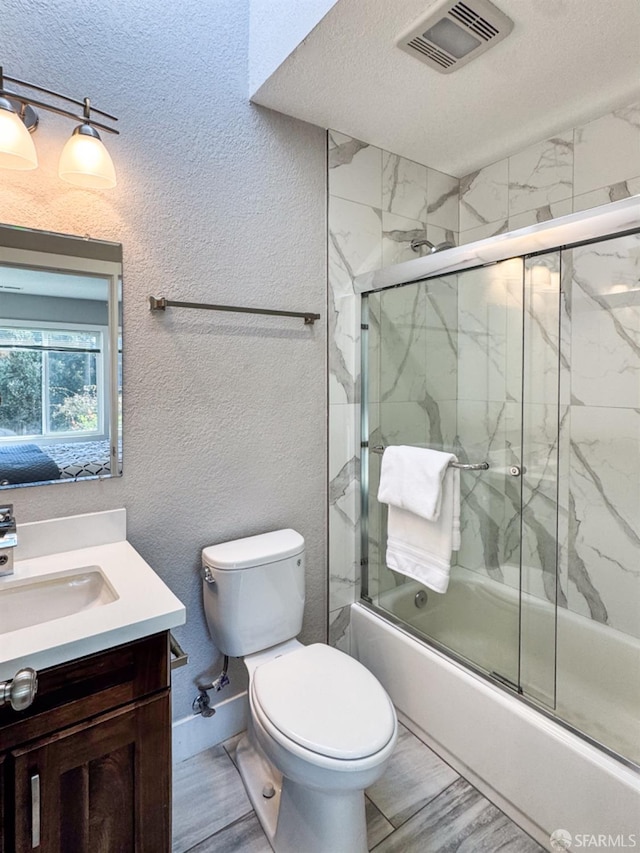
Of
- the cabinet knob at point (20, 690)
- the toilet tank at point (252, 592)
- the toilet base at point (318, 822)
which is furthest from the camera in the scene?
the toilet tank at point (252, 592)

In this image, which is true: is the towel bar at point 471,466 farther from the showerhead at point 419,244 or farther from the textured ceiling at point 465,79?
the textured ceiling at point 465,79

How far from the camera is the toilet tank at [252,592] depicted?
161 centimetres

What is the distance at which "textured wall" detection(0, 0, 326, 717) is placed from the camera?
1.43 metres

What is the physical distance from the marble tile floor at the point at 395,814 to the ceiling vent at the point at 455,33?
238 cm

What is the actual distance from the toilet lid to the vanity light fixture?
5.02 feet

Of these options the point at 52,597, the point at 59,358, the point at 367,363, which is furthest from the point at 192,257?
the point at 52,597

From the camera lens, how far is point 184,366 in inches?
65.0

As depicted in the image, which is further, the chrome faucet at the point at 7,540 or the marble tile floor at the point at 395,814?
the marble tile floor at the point at 395,814

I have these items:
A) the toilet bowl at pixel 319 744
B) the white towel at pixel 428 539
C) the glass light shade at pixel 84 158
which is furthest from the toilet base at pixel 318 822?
the glass light shade at pixel 84 158

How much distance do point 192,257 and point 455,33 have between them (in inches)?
41.5

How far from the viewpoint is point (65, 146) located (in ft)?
4.38

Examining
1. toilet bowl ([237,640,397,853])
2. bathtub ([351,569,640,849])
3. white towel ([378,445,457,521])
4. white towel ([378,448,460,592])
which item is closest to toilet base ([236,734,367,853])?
toilet bowl ([237,640,397,853])

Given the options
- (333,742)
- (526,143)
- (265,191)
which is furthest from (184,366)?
(526,143)

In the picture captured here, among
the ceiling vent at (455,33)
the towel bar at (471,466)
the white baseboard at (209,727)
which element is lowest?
the white baseboard at (209,727)
